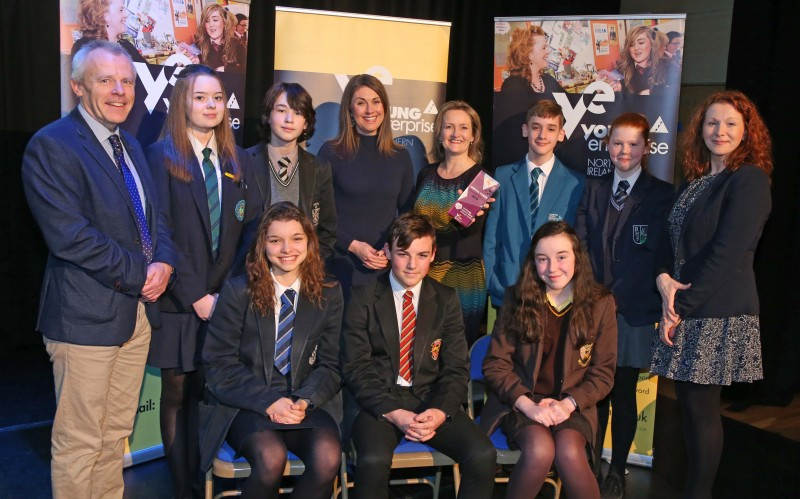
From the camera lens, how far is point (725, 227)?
303cm

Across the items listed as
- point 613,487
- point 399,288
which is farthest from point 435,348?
point 613,487

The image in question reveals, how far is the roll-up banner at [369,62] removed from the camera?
14.8ft

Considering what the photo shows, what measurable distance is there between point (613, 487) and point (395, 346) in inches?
56.1

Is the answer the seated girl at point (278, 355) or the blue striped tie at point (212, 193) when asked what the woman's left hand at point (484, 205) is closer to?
the seated girl at point (278, 355)

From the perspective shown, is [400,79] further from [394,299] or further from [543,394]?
[543,394]

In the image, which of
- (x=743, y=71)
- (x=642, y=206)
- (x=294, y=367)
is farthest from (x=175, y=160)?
(x=743, y=71)

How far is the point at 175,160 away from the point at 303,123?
2.26 feet

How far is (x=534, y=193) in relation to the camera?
380cm

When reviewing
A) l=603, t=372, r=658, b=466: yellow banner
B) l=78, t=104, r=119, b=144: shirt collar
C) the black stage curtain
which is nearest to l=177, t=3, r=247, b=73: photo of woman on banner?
l=78, t=104, r=119, b=144: shirt collar

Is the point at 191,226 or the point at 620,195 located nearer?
the point at 191,226

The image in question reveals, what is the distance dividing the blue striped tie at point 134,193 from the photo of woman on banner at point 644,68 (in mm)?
3003

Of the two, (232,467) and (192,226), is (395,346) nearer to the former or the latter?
(232,467)

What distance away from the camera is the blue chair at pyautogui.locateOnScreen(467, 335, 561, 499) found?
2.94 m

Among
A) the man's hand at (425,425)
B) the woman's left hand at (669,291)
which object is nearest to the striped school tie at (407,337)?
the man's hand at (425,425)
